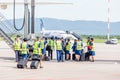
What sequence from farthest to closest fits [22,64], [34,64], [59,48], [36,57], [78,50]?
[78,50]
[59,48]
[22,64]
[36,57]
[34,64]

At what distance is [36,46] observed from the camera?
94.1 ft

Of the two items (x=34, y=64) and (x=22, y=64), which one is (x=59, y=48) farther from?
(x=34, y=64)

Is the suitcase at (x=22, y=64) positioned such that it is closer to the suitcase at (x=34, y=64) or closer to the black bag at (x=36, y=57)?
the suitcase at (x=34, y=64)

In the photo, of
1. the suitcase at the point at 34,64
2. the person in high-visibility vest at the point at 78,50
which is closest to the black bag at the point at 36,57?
the suitcase at the point at 34,64

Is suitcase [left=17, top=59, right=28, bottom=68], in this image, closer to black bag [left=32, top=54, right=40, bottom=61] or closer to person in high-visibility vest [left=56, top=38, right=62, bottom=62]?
black bag [left=32, top=54, right=40, bottom=61]

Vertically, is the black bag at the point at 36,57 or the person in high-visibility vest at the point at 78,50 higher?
the person in high-visibility vest at the point at 78,50

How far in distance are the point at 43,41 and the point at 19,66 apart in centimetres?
626

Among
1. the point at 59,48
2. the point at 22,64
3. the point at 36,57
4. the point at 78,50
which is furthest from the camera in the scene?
the point at 78,50

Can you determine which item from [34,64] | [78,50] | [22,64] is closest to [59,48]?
[78,50]

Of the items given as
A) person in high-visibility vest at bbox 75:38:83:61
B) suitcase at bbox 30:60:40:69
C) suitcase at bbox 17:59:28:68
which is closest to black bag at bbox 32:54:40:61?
suitcase at bbox 30:60:40:69

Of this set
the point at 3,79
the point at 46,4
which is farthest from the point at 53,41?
the point at 46,4

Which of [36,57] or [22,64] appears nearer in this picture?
[36,57]

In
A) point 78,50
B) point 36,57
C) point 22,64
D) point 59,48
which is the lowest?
point 22,64

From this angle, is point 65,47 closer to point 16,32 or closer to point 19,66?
point 16,32
